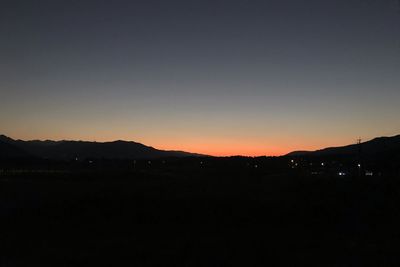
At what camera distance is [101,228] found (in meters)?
29.2

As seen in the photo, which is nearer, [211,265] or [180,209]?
[211,265]

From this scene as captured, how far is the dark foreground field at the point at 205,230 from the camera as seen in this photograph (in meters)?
20.8

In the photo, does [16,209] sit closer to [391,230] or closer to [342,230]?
[342,230]

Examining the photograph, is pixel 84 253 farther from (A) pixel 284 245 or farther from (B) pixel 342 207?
(B) pixel 342 207

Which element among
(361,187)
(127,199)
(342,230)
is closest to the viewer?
(342,230)

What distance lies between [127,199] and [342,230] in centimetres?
1912

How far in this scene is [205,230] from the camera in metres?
28.3

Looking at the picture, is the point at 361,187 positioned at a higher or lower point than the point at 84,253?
higher

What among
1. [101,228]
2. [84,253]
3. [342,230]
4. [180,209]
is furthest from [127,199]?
[342,230]

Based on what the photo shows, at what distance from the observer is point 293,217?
32812 millimetres

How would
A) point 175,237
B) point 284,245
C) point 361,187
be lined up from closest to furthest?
point 284,245
point 175,237
point 361,187

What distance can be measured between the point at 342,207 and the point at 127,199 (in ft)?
61.8

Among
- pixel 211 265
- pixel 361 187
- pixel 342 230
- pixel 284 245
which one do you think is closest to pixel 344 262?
pixel 284 245

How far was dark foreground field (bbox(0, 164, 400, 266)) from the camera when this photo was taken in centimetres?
2083
